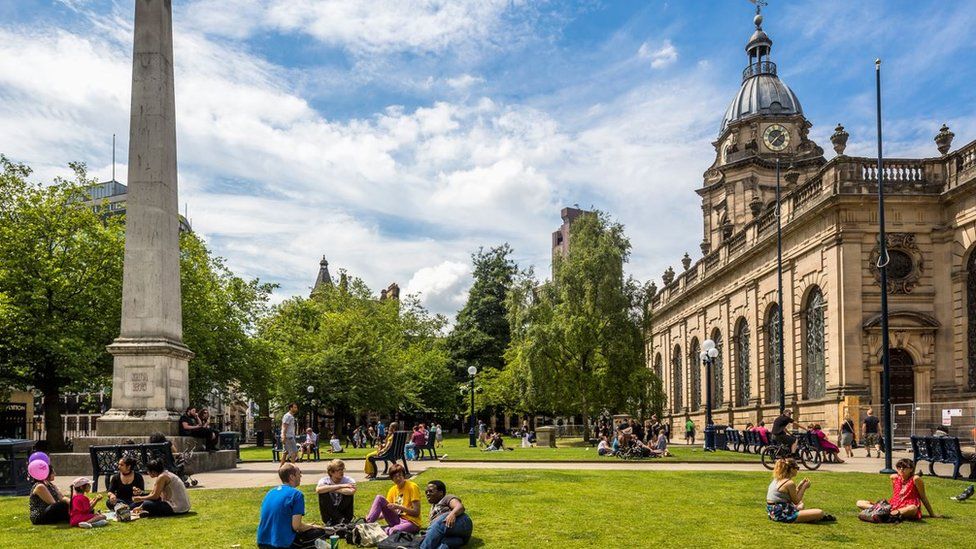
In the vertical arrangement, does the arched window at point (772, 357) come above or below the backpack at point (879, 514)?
above

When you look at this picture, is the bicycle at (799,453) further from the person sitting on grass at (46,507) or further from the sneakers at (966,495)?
the person sitting on grass at (46,507)

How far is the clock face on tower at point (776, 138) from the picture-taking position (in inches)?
2312

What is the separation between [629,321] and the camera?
4241cm

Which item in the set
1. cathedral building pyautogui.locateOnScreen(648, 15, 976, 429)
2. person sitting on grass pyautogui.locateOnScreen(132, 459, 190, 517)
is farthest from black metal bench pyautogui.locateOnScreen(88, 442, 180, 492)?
cathedral building pyautogui.locateOnScreen(648, 15, 976, 429)

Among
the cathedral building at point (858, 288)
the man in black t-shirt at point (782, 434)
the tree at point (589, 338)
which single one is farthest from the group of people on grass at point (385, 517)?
the tree at point (589, 338)

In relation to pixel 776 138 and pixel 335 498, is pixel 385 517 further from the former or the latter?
pixel 776 138

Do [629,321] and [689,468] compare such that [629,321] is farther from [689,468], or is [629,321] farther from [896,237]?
[689,468]

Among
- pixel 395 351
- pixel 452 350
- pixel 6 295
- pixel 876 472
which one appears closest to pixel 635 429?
pixel 876 472

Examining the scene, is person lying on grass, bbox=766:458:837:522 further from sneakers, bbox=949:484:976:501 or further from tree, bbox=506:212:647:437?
tree, bbox=506:212:647:437

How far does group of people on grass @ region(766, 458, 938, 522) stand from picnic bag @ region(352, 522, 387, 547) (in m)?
5.25

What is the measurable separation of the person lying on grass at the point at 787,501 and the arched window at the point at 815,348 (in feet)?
77.1

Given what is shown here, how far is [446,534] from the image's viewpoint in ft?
30.1

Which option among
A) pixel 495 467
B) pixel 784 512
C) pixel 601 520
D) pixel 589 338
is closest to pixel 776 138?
pixel 589 338

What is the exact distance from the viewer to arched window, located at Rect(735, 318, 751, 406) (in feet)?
149
